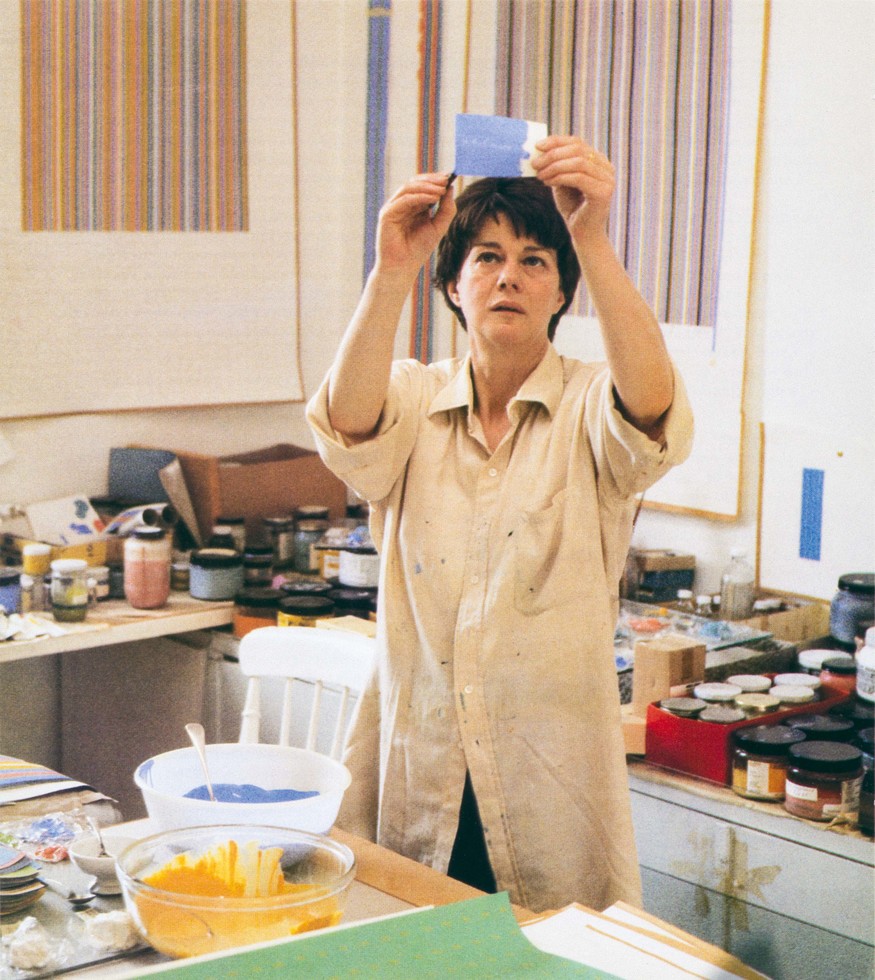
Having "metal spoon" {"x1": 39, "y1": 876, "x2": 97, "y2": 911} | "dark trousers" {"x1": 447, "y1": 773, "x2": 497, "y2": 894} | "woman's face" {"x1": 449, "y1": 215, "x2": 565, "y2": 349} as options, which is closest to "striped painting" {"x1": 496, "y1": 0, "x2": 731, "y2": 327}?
"woman's face" {"x1": 449, "y1": 215, "x2": 565, "y2": 349}

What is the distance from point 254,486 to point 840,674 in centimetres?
160

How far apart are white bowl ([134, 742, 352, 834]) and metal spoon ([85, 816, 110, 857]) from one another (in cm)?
7

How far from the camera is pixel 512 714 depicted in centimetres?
158

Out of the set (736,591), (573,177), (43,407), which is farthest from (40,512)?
(573,177)

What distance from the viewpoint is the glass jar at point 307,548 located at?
10.6 feet

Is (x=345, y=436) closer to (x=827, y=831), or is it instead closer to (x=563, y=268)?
(x=563, y=268)

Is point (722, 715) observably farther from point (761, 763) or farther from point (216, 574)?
point (216, 574)

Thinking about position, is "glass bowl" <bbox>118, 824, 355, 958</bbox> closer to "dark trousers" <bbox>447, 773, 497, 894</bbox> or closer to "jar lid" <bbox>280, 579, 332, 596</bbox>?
"dark trousers" <bbox>447, 773, 497, 894</bbox>

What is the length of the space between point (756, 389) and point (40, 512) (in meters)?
1.70

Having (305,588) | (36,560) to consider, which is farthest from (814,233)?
(36,560)

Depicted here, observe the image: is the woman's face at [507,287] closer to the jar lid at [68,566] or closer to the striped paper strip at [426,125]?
the jar lid at [68,566]

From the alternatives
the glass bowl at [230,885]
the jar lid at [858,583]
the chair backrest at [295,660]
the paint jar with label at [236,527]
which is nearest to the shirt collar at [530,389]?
the chair backrest at [295,660]

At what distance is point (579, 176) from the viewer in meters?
1.40

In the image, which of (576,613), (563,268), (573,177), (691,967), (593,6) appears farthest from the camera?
(593,6)
